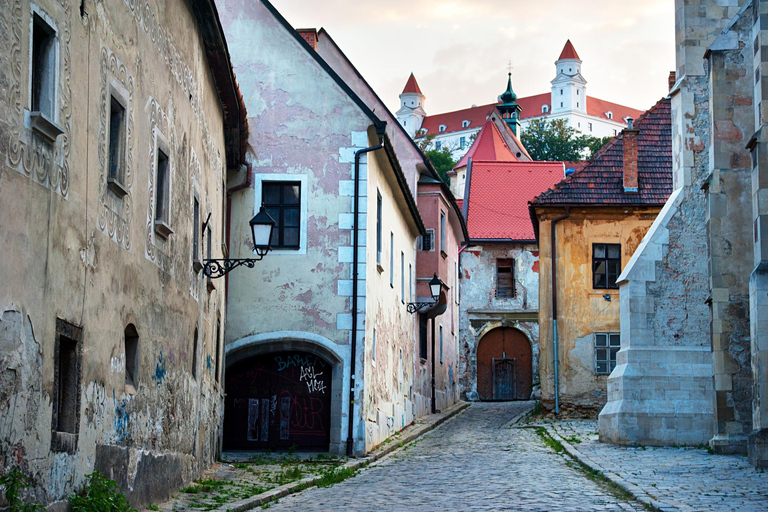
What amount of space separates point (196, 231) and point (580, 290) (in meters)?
18.3

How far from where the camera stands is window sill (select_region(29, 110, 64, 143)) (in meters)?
7.56

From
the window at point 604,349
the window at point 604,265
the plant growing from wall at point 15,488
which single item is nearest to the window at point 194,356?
the plant growing from wall at point 15,488

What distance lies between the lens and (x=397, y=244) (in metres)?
27.3

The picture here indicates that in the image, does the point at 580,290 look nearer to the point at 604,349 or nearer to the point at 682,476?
the point at 604,349

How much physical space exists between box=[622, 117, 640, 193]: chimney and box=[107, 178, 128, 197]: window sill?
22956mm

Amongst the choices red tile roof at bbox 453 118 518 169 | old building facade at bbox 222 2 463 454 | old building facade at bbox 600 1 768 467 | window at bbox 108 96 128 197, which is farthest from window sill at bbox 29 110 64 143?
red tile roof at bbox 453 118 518 169

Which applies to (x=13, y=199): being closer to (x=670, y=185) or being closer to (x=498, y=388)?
(x=670, y=185)

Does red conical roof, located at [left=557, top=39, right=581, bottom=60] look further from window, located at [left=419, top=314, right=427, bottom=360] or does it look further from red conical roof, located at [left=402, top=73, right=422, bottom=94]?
window, located at [left=419, top=314, right=427, bottom=360]

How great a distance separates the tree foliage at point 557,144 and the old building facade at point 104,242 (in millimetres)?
91371

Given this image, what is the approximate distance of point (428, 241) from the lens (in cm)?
3369

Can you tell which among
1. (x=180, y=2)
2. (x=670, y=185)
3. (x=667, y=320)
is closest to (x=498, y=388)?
(x=670, y=185)

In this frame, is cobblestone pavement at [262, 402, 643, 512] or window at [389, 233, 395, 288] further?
window at [389, 233, 395, 288]

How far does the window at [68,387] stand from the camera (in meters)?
8.31

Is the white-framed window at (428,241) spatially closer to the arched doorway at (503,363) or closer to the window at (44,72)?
the arched doorway at (503,363)
